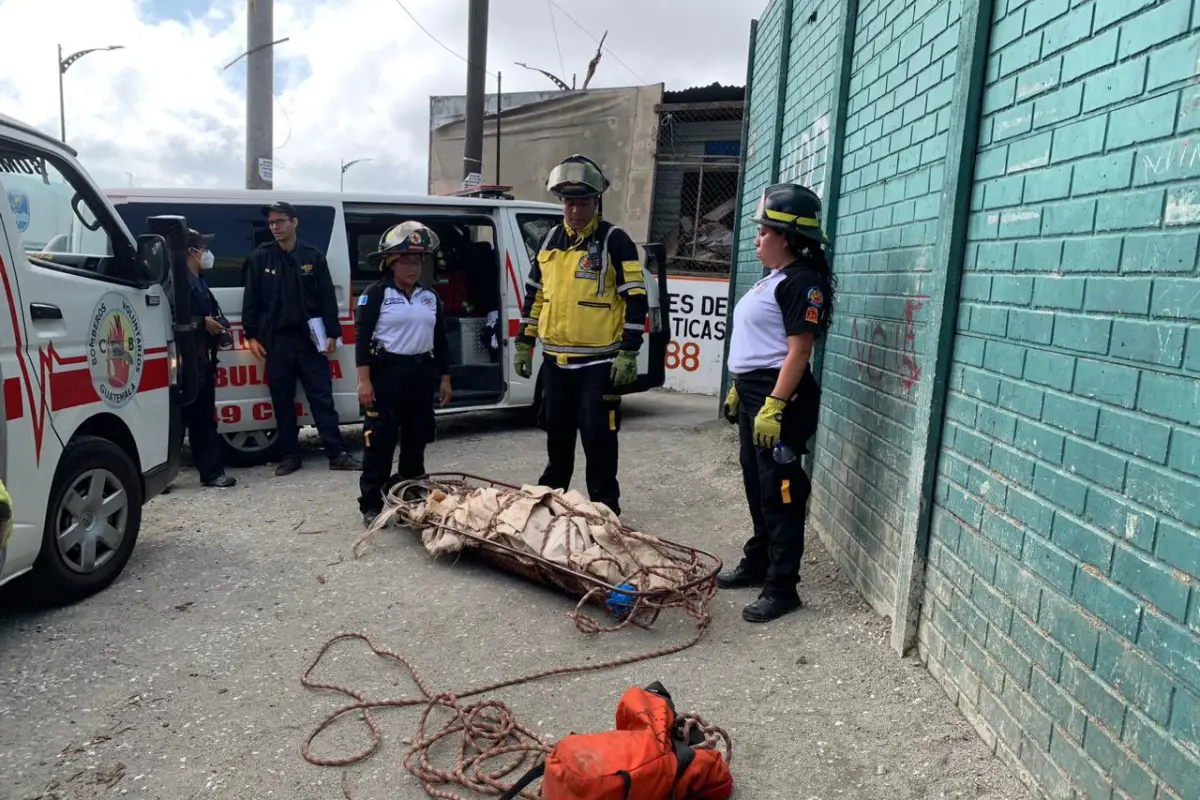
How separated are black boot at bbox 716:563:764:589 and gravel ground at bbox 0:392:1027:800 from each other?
9 centimetres

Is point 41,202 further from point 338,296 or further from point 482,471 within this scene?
point 482,471

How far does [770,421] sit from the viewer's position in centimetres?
344

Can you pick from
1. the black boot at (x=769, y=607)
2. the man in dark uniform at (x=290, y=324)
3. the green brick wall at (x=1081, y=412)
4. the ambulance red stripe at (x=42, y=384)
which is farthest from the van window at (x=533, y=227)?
the green brick wall at (x=1081, y=412)

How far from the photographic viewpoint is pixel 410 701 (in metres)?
2.98

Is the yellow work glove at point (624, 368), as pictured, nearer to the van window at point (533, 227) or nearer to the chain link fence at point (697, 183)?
the van window at point (533, 227)

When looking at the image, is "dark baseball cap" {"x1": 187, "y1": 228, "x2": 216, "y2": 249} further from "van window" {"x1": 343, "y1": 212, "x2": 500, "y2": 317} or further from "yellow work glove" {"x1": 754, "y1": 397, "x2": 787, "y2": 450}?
"yellow work glove" {"x1": 754, "y1": 397, "x2": 787, "y2": 450}

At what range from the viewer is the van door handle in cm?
335

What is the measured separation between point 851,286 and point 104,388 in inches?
141

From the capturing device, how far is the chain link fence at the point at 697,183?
12391 millimetres

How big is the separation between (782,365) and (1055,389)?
130 centimetres

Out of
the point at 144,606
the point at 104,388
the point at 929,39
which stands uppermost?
the point at 929,39

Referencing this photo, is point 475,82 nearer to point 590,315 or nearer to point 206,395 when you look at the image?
point 206,395

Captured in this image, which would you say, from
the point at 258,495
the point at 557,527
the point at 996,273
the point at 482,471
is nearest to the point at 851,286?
the point at 996,273

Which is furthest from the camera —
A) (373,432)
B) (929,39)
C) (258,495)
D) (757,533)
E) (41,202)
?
(258,495)
